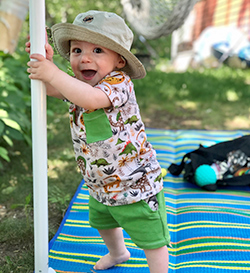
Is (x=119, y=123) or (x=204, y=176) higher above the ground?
(x=119, y=123)

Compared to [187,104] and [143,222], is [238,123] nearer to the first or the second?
[187,104]

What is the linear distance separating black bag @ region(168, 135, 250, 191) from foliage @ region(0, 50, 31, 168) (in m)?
1.25

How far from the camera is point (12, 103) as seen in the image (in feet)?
9.40

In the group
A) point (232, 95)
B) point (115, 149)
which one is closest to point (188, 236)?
point (115, 149)

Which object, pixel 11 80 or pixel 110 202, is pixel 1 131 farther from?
pixel 110 202

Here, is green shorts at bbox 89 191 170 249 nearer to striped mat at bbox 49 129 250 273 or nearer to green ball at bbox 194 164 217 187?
striped mat at bbox 49 129 250 273

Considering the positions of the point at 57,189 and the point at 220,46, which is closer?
the point at 57,189

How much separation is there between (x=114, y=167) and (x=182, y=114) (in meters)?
3.22

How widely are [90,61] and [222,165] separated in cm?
160

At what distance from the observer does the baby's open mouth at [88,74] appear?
Answer: 4.50 ft

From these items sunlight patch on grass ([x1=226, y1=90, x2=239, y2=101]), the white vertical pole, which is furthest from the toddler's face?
sunlight patch on grass ([x1=226, y1=90, x2=239, y2=101])

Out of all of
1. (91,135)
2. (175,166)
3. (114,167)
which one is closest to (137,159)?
(114,167)

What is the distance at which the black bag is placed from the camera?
253cm

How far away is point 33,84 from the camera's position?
4.14 ft
